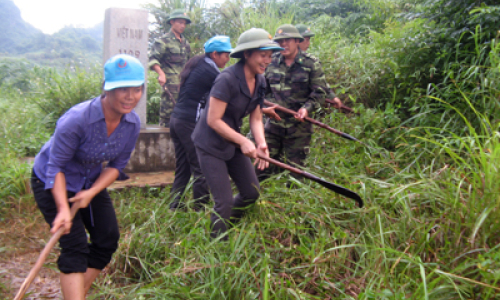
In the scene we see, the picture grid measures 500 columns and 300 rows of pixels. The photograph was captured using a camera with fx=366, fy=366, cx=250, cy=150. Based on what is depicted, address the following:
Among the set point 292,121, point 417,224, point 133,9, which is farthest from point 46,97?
point 417,224

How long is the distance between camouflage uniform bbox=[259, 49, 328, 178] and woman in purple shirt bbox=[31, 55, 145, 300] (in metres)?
2.01

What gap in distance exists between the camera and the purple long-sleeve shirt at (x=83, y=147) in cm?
194

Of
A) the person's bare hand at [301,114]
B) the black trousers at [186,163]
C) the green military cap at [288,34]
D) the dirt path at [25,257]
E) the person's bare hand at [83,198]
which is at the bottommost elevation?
the dirt path at [25,257]

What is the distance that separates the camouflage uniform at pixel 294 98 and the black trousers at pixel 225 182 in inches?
41.5

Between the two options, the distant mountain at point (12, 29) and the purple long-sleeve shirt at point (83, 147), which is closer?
the purple long-sleeve shirt at point (83, 147)

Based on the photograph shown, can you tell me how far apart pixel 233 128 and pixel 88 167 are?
3.71 ft

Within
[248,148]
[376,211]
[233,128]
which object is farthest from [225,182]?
[376,211]

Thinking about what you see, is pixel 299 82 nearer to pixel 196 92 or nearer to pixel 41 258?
pixel 196 92

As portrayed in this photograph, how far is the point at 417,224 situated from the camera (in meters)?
2.38

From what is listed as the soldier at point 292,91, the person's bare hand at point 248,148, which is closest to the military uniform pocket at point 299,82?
the soldier at point 292,91

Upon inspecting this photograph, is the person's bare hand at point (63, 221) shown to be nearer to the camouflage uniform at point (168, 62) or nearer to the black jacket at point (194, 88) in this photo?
the black jacket at point (194, 88)

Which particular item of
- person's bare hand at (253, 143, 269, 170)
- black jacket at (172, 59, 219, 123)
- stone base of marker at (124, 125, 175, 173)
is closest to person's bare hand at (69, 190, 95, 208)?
person's bare hand at (253, 143, 269, 170)

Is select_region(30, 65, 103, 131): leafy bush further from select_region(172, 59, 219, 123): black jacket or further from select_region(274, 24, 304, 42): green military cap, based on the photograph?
select_region(274, 24, 304, 42): green military cap

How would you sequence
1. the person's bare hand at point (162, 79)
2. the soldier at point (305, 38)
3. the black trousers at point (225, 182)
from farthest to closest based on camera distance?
1. the person's bare hand at point (162, 79)
2. the soldier at point (305, 38)
3. the black trousers at point (225, 182)
